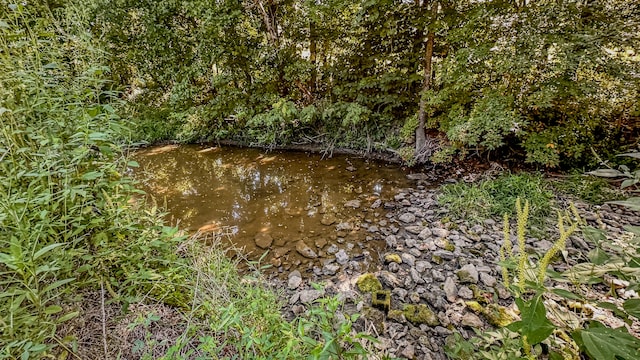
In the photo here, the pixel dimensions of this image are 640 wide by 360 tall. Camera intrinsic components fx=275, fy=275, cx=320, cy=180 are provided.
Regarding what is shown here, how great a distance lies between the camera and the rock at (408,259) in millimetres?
2777

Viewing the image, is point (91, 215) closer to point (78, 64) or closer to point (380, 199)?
point (78, 64)

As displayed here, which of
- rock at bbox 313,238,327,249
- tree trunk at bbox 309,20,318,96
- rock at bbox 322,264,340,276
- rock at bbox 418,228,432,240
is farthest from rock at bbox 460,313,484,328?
tree trunk at bbox 309,20,318,96

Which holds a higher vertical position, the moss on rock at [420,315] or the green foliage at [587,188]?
the green foliage at [587,188]

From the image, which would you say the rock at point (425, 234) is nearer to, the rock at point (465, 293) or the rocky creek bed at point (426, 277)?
the rocky creek bed at point (426, 277)

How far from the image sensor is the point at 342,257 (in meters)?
3.04

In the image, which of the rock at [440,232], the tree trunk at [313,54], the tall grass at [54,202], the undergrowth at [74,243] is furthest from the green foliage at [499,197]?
the tree trunk at [313,54]

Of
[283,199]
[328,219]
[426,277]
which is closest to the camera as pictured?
[426,277]

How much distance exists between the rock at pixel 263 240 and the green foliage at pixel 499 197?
7.56 ft

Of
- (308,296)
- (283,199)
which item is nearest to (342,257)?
(308,296)

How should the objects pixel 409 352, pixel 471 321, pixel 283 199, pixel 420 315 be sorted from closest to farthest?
pixel 409 352, pixel 471 321, pixel 420 315, pixel 283 199

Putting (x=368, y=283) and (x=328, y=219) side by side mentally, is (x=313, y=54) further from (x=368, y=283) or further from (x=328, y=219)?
(x=368, y=283)

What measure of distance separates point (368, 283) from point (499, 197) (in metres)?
2.17

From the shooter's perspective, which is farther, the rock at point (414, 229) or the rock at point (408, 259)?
the rock at point (414, 229)

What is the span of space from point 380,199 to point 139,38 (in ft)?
21.9
